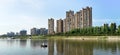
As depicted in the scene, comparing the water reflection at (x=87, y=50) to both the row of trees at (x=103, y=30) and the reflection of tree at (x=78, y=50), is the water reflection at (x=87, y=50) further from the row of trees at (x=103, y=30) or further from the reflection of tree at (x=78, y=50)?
the row of trees at (x=103, y=30)

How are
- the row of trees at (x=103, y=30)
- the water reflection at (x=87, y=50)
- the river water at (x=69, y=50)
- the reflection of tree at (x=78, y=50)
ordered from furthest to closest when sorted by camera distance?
the row of trees at (x=103, y=30), the river water at (x=69, y=50), the water reflection at (x=87, y=50), the reflection of tree at (x=78, y=50)

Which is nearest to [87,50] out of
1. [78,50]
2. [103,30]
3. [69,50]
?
[78,50]

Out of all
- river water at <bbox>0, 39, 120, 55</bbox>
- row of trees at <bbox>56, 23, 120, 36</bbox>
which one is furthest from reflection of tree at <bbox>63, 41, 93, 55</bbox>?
row of trees at <bbox>56, 23, 120, 36</bbox>

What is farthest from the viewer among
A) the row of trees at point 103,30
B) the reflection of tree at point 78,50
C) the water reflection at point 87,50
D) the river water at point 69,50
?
the row of trees at point 103,30

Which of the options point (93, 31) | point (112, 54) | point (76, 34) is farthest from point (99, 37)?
point (112, 54)

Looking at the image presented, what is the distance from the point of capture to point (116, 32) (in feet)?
445

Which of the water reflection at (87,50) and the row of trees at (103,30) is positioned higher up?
the row of trees at (103,30)

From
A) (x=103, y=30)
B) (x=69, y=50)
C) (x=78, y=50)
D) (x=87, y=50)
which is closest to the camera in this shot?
(x=87, y=50)

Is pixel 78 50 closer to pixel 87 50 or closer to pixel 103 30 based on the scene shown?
pixel 87 50

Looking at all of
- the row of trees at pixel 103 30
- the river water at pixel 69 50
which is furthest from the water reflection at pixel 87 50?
the row of trees at pixel 103 30

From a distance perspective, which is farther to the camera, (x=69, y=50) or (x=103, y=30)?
(x=103, y=30)

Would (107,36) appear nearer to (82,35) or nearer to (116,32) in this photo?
(116,32)

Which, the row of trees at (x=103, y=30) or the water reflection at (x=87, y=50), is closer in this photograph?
the water reflection at (x=87, y=50)

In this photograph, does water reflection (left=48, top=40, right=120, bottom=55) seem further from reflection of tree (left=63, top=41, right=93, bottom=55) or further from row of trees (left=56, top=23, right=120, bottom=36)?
row of trees (left=56, top=23, right=120, bottom=36)
